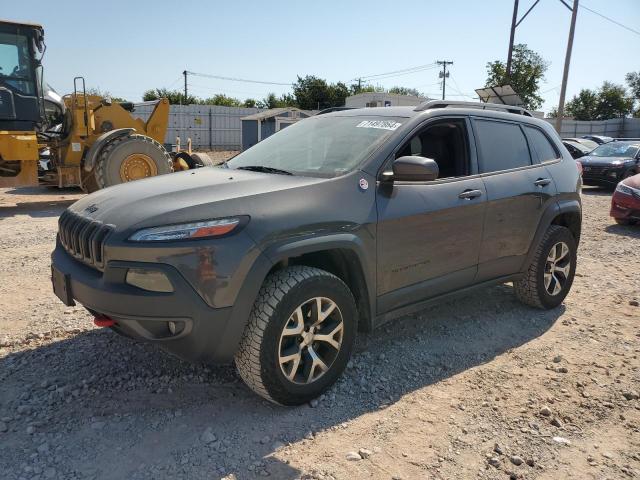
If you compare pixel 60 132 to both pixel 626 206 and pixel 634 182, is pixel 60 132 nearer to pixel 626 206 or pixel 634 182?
pixel 626 206

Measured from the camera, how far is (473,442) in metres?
2.90

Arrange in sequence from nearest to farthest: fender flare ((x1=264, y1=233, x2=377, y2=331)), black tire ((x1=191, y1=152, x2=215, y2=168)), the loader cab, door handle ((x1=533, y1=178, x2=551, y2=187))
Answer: fender flare ((x1=264, y1=233, x2=377, y2=331)) < door handle ((x1=533, y1=178, x2=551, y2=187)) < the loader cab < black tire ((x1=191, y1=152, x2=215, y2=168))

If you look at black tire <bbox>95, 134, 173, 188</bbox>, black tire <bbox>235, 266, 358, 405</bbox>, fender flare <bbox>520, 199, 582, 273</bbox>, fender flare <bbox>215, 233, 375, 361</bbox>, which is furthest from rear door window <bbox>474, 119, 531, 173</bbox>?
black tire <bbox>95, 134, 173, 188</bbox>

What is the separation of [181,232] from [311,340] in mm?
997

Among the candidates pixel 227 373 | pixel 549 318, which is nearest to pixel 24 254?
pixel 227 373

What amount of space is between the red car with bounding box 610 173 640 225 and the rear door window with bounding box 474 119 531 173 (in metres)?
5.97

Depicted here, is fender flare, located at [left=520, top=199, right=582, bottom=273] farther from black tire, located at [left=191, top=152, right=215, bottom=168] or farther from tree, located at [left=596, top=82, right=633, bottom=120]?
tree, located at [left=596, top=82, right=633, bottom=120]

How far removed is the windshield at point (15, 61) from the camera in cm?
948

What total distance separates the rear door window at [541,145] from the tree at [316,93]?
174 ft

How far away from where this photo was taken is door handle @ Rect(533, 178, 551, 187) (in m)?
4.55

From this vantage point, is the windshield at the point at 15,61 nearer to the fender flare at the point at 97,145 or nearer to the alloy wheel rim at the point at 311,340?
the fender flare at the point at 97,145

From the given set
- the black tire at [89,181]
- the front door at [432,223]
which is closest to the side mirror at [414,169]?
the front door at [432,223]

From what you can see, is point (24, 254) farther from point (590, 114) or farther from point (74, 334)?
point (590, 114)

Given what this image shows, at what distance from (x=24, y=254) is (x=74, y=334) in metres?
2.97
